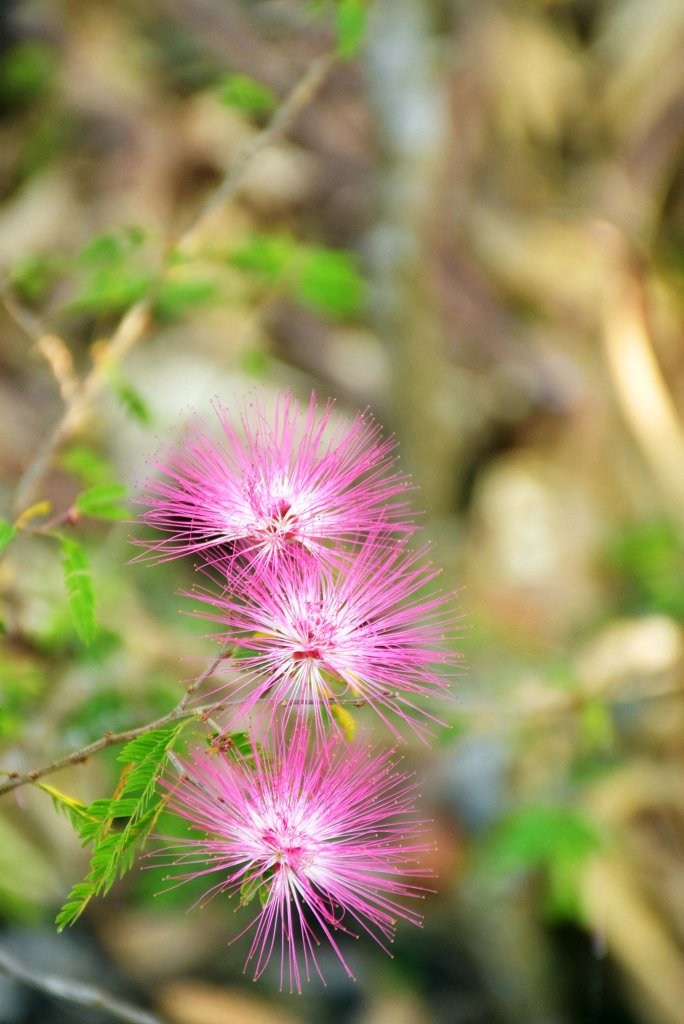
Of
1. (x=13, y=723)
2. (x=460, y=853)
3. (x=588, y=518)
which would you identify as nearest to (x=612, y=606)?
(x=588, y=518)

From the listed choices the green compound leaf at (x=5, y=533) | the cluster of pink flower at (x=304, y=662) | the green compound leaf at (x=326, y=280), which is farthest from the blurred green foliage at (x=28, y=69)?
the cluster of pink flower at (x=304, y=662)

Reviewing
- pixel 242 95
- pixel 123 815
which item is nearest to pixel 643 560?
pixel 242 95

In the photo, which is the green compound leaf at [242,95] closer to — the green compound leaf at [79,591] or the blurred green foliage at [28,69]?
the green compound leaf at [79,591]

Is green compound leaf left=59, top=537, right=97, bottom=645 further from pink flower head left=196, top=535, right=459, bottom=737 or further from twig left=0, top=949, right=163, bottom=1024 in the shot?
twig left=0, top=949, right=163, bottom=1024

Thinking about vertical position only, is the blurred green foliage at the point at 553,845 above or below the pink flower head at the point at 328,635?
above

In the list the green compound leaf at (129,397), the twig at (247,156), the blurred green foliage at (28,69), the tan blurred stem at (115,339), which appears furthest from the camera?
the blurred green foliage at (28,69)

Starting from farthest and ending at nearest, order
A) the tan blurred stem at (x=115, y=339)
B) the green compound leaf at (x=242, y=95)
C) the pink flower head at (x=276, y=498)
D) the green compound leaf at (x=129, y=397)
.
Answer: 1. the green compound leaf at (x=242, y=95)
2. the green compound leaf at (x=129, y=397)
3. the tan blurred stem at (x=115, y=339)
4. the pink flower head at (x=276, y=498)

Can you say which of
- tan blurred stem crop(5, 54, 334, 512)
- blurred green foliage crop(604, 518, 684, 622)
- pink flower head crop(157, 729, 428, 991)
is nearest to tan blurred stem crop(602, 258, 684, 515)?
blurred green foliage crop(604, 518, 684, 622)

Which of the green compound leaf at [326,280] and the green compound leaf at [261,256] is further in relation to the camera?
the green compound leaf at [326,280]
